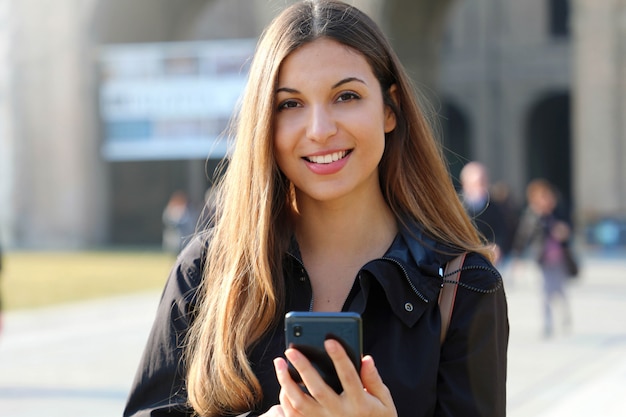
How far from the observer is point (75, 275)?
18531mm

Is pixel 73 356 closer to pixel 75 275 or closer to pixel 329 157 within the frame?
pixel 329 157

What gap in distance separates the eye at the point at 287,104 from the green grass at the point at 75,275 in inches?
391

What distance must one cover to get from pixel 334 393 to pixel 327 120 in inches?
26.4

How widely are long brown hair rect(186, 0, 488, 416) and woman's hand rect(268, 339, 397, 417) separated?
0.27 metres

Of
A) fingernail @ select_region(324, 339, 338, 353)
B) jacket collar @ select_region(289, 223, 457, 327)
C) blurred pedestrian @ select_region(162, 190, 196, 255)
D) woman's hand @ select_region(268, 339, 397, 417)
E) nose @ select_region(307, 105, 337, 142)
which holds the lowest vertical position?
blurred pedestrian @ select_region(162, 190, 196, 255)

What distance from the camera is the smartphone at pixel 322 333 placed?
1.98 m

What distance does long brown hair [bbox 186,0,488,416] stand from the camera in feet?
7.64

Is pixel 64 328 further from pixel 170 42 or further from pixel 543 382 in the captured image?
pixel 170 42

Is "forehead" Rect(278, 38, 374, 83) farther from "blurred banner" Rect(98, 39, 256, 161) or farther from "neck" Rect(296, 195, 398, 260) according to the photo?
"blurred banner" Rect(98, 39, 256, 161)

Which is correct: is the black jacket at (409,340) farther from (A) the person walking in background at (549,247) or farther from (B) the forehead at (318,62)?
(A) the person walking in background at (549,247)

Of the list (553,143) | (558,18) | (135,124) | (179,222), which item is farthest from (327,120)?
(553,143)

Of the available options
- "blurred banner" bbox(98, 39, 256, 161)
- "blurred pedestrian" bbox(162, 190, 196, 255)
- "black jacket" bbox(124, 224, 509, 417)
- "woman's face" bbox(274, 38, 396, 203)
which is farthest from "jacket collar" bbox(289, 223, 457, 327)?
"blurred banner" bbox(98, 39, 256, 161)

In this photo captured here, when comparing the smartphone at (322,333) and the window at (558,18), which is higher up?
the window at (558,18)

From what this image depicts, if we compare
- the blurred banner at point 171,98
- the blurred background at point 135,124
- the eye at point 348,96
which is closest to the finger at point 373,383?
the eye at point 348,96
